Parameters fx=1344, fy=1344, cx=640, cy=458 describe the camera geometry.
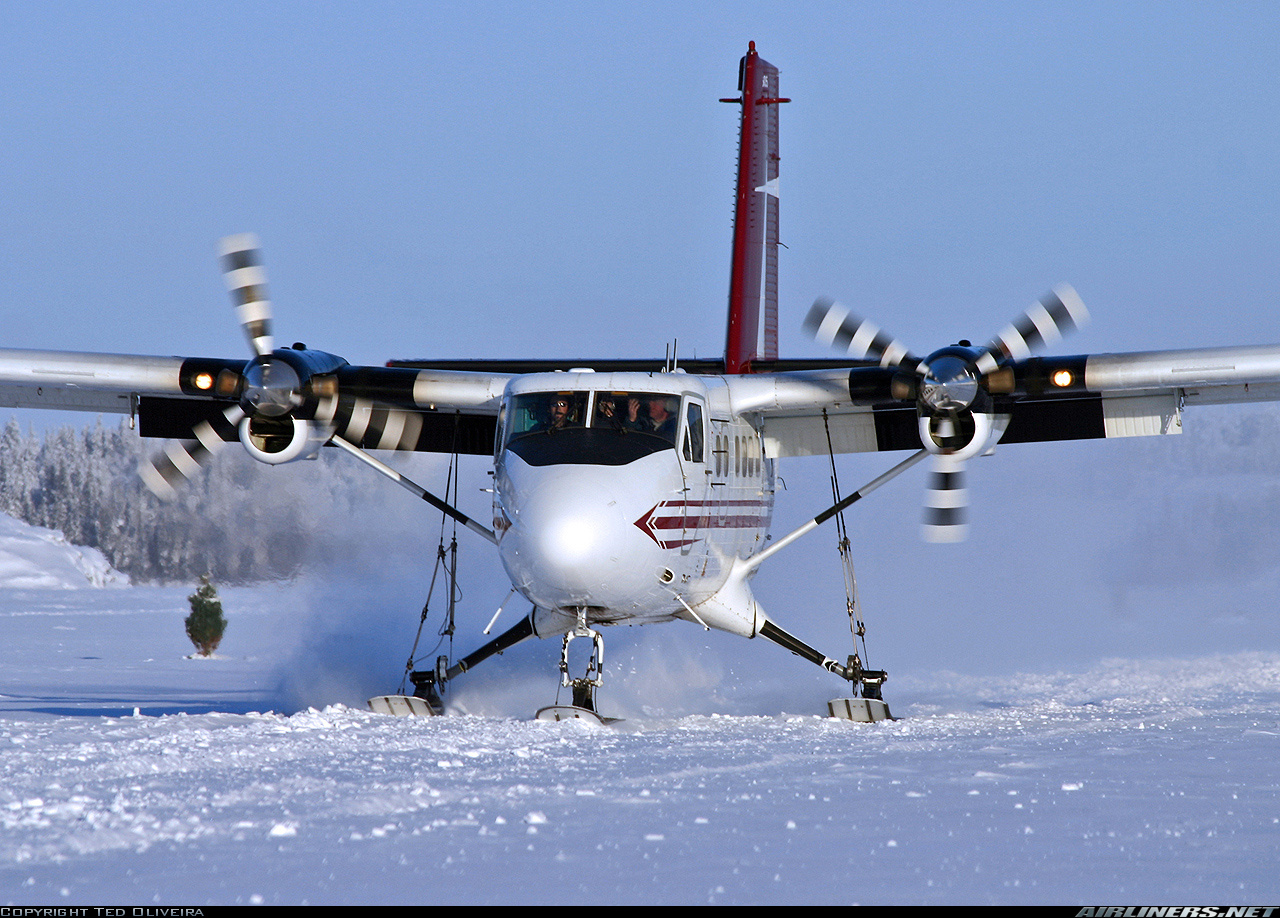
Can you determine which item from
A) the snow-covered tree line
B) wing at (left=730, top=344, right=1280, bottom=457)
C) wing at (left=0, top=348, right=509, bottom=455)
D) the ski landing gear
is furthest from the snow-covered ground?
the snow-covered tree line

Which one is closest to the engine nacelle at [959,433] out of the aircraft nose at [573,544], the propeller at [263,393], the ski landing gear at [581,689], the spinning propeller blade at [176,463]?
the aircraft nose at [573,544]

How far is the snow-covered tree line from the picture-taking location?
26.0 metres

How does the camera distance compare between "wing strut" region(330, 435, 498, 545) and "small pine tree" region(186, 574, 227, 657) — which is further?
"small pine tree" region(186, 574, 227, 657)

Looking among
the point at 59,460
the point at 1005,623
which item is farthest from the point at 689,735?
the point at 59,460

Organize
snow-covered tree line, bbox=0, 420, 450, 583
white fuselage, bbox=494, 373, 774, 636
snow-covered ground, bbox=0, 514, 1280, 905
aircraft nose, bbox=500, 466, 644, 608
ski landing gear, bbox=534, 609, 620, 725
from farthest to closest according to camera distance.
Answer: snow-covered tree line, bbox=0, 420, 450, 583, ski landing gear, bbox=534, 609, 620, 725, white fuselage, bbox=494, 373, 774, 636, aircraft nose, bbox=500, 466, 644, 608, snow-covered ground, bbox=0, 514, 1280, 905

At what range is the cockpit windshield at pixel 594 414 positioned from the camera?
36.6ft

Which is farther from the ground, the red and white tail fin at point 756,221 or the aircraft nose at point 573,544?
the red and white tail fin at point 756,221

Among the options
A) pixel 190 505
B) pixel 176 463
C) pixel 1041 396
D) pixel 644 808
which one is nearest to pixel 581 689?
pixel 644 808

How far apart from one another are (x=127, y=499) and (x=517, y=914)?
190ft

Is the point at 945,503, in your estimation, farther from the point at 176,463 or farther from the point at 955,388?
the point at 176,463

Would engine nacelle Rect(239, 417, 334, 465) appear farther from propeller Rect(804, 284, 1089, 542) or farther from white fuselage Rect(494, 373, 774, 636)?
propeller Rect(804, 284, 1089, 542)

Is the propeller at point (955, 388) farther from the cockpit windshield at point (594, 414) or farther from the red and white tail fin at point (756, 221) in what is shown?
the red and white tail fin at point (756, 221)

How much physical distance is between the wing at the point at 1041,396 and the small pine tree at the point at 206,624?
1285cm

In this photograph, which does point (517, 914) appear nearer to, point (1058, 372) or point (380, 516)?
point (1058, 372)
